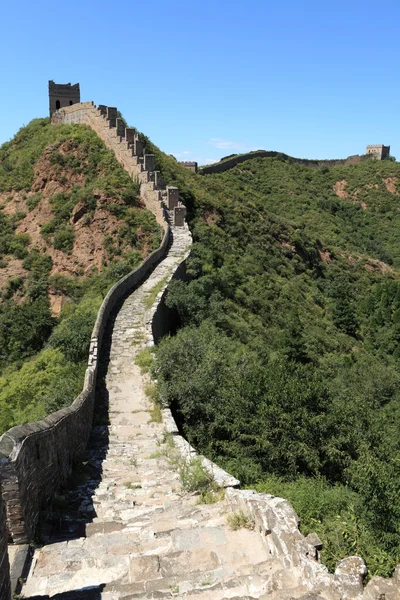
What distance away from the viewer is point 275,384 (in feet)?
36.4

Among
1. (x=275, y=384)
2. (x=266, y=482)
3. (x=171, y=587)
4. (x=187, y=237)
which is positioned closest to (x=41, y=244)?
(x=187, y=237)

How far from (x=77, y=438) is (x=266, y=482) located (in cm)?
343

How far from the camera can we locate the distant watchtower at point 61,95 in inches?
1529

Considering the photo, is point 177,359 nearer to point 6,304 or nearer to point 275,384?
point 275,384

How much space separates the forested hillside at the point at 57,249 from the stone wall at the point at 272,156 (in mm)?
21410

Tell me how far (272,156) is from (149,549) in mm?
67079

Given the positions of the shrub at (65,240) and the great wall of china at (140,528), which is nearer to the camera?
the great wall of china at (140,528)

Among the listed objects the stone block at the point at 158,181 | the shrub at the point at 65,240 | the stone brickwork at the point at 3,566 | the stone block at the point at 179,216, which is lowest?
the stone brickwork at the point at 3,566

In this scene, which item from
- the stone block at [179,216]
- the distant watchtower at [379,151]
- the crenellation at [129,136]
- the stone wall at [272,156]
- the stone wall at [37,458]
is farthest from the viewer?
the distant watchtower at [379,151]

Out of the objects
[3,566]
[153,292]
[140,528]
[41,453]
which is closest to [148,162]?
[153,292]

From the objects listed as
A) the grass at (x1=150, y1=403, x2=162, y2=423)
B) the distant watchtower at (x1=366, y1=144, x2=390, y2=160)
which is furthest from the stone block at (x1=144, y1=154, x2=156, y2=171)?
the distant watchtower at (x1=366, y1=144, x2=390, y2=160)

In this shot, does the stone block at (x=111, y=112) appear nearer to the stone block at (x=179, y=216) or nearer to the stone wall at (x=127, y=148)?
the stone wall at (x=127, y=148)

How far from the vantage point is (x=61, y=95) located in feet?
A: 129

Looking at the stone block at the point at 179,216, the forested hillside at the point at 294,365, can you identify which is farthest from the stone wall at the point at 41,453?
the stone block at the point at 179,216
